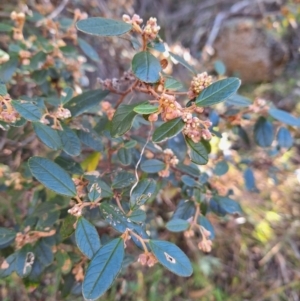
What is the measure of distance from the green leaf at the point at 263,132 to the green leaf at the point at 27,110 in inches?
22.7

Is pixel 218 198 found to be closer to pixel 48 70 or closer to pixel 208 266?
pixel 48 70

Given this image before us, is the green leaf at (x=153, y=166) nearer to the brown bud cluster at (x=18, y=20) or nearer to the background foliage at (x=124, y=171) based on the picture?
the background foliage at (x=124, y=171)

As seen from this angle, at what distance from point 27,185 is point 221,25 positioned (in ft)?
6.36

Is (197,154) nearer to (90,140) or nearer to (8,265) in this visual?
(90,140)

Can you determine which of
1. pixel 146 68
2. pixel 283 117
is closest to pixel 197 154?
pixel 146 68

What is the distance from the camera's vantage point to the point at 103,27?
0.63 metres

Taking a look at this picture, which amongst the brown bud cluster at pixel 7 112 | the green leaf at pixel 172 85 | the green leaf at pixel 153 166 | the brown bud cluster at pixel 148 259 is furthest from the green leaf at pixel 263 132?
the brown bud cluster at pixel 7 112

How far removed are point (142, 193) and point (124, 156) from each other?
6.3 inches

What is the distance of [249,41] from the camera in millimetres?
2412

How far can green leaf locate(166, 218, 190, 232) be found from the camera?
767 millimetres

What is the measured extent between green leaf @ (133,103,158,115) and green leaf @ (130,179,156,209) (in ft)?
0.50

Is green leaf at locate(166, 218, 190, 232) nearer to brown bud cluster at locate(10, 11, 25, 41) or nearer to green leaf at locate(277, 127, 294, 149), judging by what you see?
green leaf at locate(277, 127, 294, 149)

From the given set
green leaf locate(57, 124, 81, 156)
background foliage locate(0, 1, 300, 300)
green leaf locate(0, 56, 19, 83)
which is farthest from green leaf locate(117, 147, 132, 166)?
green leaf locate(0, 56, 19, 83)

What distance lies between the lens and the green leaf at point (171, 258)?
59 cm
